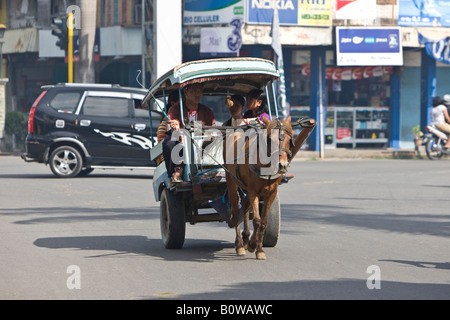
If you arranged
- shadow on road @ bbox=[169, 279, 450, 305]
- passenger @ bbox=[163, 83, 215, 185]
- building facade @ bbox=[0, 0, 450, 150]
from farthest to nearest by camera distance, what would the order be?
1. building facade @ bbox=[0, 0, 450, 150]
2. passenger @ bbox=[163, 83, 215, 185]
3. shadow on road @ bbox=[169, 279, 450, 305]

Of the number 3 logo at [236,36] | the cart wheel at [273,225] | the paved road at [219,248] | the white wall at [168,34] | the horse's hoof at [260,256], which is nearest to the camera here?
the paved road at [219,248]

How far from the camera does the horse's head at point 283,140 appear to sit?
27.1 ft

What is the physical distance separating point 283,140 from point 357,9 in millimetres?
25178

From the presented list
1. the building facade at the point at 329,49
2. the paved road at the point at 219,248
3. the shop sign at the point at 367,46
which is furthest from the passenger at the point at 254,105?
the shop sign at the point at 367,46

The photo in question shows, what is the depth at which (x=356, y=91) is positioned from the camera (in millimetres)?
34531

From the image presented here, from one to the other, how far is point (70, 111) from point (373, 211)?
8.41 metres

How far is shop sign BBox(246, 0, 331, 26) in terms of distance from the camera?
105 feet

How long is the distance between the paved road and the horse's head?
3.44 ft

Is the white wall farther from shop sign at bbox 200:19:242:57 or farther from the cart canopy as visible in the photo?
the cart canopy

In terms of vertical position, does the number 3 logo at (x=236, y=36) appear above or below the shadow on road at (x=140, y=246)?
above

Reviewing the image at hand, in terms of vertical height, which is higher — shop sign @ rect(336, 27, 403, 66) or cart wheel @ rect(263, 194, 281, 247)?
shop sign @ rect(336, 27, 403, 66)

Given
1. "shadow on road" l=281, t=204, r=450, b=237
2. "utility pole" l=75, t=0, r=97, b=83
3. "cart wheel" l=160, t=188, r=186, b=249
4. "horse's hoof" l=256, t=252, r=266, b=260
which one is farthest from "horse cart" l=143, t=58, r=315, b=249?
"utility pole" l=75, t=0, r=97, b=83

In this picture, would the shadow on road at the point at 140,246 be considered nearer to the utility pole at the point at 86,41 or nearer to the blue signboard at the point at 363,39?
the utility pole at the point at 86,41

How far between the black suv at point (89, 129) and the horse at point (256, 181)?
34.0 ft
